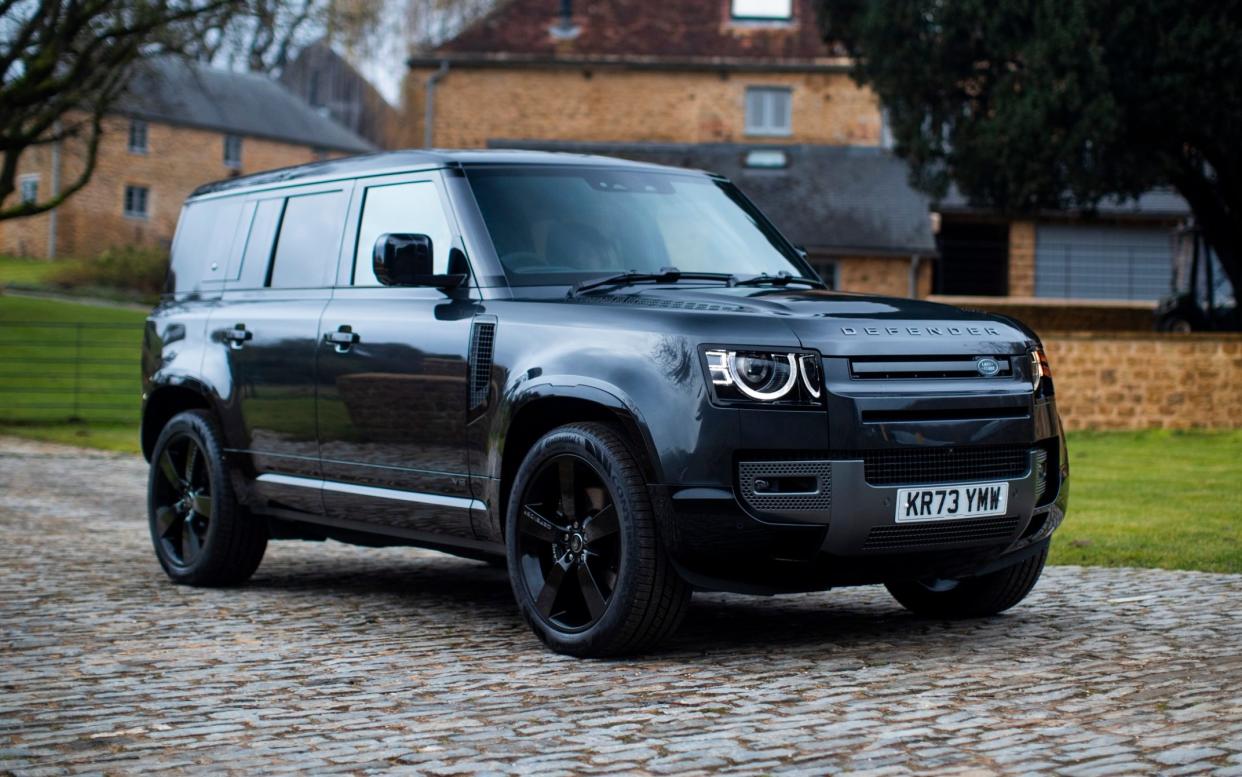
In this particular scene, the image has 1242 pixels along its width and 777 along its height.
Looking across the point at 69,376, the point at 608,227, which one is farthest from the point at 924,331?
the point at 69,376

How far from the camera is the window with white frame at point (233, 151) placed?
71.8 m

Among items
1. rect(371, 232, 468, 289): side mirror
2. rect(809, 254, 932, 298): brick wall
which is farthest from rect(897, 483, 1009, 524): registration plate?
rect(809, 254, 932, 298): brick wall

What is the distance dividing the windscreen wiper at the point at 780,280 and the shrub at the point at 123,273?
4658 centimetres

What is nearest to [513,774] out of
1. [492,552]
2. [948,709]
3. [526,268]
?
[948,709]

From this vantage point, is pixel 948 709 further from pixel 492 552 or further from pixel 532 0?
pixel 532 0

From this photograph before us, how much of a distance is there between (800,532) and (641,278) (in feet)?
5.05

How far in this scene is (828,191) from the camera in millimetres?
42062

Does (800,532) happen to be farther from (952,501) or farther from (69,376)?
(69,376)

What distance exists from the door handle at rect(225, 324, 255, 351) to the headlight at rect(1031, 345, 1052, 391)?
3895 mm

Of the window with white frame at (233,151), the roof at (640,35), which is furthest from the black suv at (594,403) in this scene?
the window with white frame at (233,151)

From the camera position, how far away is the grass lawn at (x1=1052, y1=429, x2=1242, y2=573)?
1002 cm

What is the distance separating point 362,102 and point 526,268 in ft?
282

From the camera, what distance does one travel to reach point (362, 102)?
9056 centimetres

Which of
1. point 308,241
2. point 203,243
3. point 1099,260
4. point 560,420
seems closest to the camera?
point 560,420
